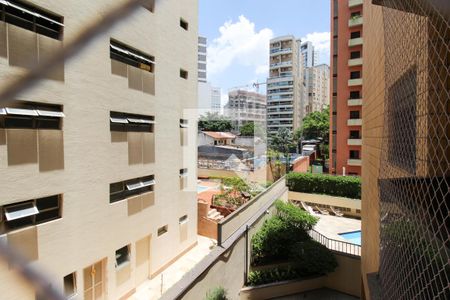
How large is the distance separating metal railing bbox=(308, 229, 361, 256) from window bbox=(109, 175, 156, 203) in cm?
557

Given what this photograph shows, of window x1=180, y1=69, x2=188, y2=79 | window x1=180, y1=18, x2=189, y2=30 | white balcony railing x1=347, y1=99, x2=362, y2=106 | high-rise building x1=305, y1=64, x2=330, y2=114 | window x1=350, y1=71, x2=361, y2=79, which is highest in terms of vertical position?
high-rise building x1=305, y1=64, x2=330, y2=114

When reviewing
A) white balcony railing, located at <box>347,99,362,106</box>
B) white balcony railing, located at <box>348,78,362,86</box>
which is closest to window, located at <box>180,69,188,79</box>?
white balcony railing, located at <box>347,99,362,106</box>

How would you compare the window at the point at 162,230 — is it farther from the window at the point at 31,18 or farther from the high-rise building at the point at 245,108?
the high-rise building at the point at 245,108

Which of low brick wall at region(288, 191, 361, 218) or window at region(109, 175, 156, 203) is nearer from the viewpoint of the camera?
window at region(109, 175, 156, 203)

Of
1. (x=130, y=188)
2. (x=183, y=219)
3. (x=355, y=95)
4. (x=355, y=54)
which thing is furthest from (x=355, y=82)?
(x=130, y=188)

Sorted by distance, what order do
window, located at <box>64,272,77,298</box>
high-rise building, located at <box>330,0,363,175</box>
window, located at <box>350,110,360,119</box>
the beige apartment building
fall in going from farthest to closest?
window, located at <box>350,110,360,119</box>
high-rise building, located at <box>330,0,363,175</box>
window, located at <box>64,272,77,298</box>
the beige apartment building

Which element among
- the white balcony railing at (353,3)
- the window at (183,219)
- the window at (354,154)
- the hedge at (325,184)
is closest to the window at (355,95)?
the window at (354,154)

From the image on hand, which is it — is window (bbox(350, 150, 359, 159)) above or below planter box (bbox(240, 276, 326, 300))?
above

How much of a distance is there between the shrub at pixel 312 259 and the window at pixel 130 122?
5326mm

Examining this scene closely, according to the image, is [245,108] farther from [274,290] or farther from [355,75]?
[274,290]

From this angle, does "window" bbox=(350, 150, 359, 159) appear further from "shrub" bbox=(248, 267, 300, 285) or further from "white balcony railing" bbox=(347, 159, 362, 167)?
"shrub" bbox=(248, 267, 300, 285)

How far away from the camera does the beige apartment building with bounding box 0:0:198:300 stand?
3.65 meters

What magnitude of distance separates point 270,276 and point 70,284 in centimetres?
513

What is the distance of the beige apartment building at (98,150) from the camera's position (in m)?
3.65
